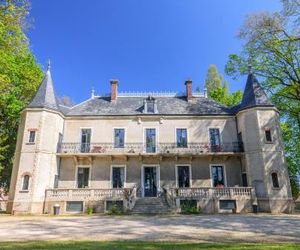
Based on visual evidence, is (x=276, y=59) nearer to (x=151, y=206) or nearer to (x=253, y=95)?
(x=253, y=95)

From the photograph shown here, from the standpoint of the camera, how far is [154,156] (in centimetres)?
2131

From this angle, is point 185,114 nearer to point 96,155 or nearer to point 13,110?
point 96,155

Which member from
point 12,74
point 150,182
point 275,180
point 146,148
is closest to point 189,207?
point 150,182

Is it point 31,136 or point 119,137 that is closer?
point 31,136

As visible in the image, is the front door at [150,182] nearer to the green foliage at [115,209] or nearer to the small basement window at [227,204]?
the green foliage at [115,209]

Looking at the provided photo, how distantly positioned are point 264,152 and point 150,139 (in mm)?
8921

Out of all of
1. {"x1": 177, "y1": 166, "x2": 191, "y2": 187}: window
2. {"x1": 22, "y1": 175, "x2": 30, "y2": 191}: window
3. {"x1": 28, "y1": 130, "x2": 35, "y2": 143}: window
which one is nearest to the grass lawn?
{"x1": 22, "y1": 175, "x2": 30, "y2": 191}: window

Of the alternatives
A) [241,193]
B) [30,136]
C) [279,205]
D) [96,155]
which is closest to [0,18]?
[30,136]

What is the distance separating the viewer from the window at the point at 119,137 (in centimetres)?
2231

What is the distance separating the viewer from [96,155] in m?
21.0

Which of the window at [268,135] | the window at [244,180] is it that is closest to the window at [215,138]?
the window at [244,180]

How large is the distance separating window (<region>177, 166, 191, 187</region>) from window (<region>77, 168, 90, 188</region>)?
7335 mm

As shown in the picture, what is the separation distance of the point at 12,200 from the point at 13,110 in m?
9.18

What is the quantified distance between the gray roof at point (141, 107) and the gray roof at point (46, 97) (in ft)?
6.24
